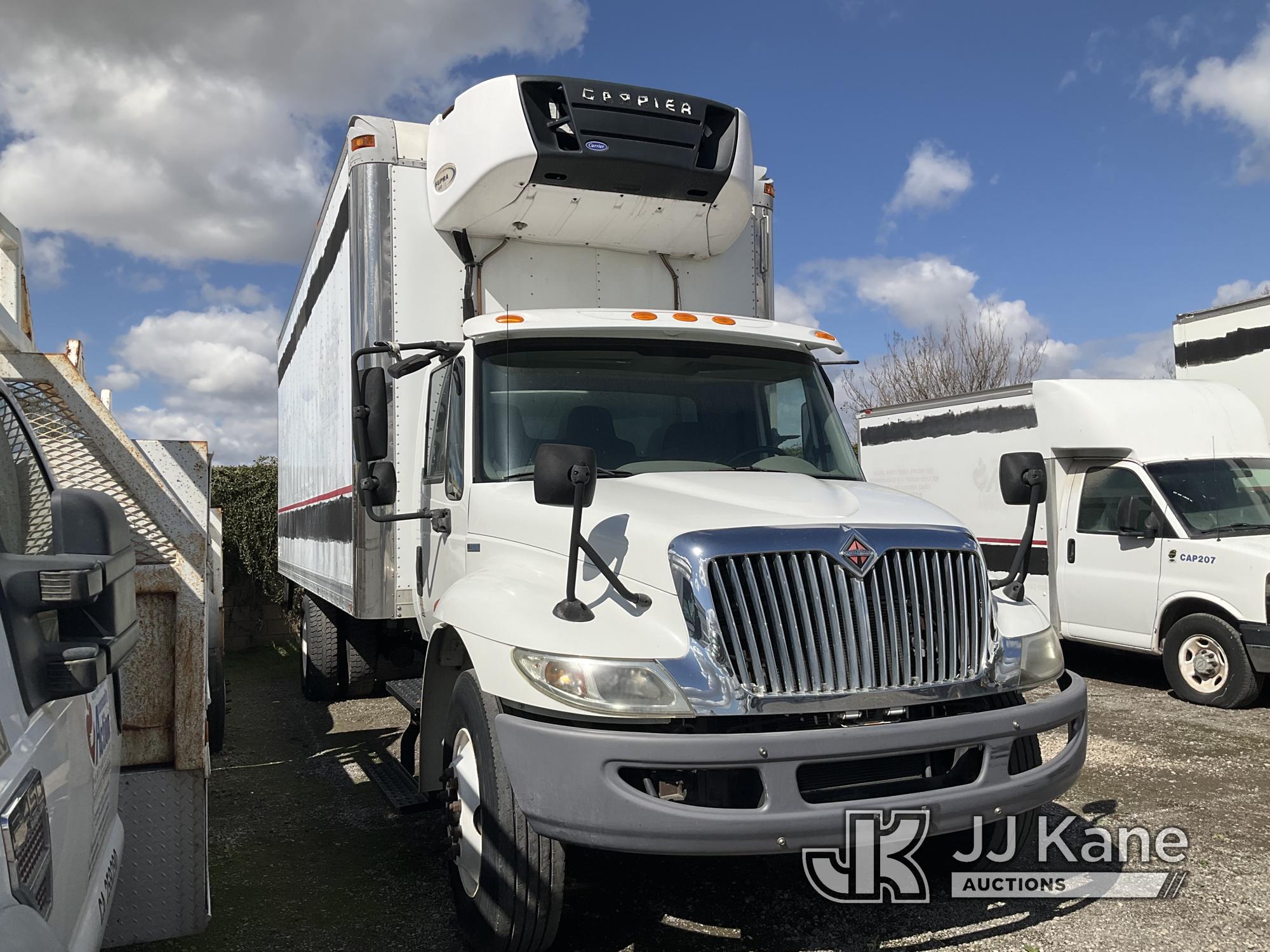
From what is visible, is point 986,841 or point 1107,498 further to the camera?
point 1107,498

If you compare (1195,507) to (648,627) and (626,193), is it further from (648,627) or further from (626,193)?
(648,627)

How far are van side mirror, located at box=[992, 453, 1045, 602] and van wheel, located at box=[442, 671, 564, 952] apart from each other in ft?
6.85

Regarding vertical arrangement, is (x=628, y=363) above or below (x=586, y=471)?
above

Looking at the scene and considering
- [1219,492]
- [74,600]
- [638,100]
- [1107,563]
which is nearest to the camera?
[74,600]

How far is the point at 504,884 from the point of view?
11.2 ft

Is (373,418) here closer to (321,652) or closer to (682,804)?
(682,804)

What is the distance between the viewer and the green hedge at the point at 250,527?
13312 mm

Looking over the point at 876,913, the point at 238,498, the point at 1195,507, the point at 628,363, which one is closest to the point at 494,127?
the point at 628,363

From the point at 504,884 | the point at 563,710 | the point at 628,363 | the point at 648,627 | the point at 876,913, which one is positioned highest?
the point at 628,363

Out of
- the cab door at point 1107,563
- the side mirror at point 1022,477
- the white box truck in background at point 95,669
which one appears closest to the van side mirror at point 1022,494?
the side mirror at point 1022,477

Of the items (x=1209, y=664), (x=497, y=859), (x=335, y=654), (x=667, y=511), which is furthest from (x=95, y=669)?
(x=1209, y=664)

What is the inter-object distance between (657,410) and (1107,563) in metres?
6.52

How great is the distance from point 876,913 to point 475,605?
2.18m

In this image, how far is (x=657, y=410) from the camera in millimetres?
4488
